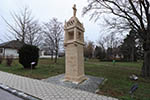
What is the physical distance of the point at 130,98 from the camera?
380 centimetres

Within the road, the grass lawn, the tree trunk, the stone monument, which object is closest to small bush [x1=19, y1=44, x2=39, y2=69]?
the grass lawn

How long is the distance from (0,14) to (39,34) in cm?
840

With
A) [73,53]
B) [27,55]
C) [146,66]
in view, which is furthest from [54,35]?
[146,66]

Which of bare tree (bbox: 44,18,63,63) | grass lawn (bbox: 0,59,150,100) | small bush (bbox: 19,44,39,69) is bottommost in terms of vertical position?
grass lawn (bbox: 0,59,150,100)

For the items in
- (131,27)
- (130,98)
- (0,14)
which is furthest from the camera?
(0,14)

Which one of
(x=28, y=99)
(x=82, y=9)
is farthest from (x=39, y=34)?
(x=28, y=99)

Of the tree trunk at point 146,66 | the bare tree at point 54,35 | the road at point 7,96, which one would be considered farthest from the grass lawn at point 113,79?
the bare tree at point 54,35

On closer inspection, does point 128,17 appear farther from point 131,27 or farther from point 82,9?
point 82,9

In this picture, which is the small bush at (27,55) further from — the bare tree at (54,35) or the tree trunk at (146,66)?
the tree trunk at (146,66)

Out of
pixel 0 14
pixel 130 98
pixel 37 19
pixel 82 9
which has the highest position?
pixel 37 19

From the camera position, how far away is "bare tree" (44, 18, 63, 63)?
16.4 m

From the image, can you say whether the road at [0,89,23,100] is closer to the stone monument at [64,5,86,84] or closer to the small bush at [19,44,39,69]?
the stone monument at [64,5,86,84]

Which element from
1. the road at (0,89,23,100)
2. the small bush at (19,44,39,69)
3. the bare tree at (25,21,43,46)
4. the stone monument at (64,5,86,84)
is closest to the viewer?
the road at (0,89,23,100)

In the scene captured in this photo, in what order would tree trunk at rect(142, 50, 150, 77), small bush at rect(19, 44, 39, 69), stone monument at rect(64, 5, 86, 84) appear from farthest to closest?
small bush at rect(19, 44, 39, 69) < tree trunk at rect(142, 50, 150, 77) < stone monument at rect(64, 5, 86, 84)
